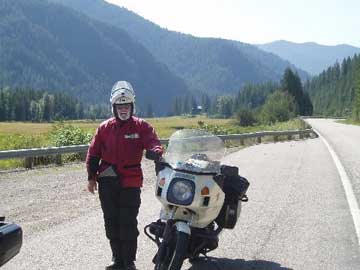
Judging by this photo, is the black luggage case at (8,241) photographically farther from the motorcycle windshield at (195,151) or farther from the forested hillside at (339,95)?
the forested hillside at (339,95)

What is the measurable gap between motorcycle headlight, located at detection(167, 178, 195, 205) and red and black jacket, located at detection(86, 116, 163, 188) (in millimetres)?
546

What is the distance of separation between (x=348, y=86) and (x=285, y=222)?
171544 mm

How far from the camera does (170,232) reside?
5.44 metres

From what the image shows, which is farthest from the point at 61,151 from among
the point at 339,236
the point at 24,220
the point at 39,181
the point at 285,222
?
the point at 339,236

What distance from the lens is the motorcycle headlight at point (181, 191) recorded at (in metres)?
5.31

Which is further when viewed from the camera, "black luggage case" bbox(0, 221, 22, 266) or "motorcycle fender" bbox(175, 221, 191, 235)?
"motorcycle fender" bbox(175, 221, 191, 235)

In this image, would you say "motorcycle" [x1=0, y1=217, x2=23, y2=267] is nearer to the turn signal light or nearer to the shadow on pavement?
the turn signal light

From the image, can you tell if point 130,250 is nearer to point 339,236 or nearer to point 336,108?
point 339,236

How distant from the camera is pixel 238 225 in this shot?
26.3 feet

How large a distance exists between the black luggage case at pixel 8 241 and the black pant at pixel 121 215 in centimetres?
150

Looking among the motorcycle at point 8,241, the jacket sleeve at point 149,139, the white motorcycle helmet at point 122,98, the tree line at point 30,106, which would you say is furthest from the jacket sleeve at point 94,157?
the tree line at point 30,106

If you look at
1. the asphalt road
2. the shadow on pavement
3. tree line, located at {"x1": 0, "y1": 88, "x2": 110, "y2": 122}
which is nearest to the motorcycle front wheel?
the asphalt road

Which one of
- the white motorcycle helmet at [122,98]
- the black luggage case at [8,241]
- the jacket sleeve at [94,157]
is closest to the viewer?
the black luggage case at [8,241]

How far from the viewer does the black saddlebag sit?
6.15m
